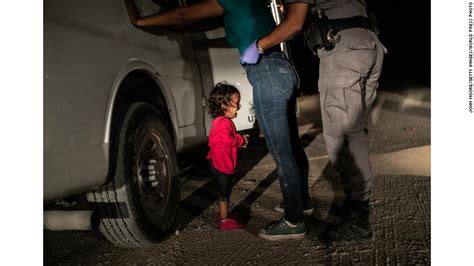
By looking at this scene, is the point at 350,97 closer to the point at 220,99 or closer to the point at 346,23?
the point at 346,23

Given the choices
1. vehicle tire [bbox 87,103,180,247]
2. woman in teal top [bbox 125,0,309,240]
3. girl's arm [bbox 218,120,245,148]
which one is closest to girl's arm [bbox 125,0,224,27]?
woman in teal top [bbox 125,0,309,240]

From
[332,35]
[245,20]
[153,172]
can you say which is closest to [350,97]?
[332,35]

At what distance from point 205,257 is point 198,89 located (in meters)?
1.44

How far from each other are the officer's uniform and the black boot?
61 millimetres

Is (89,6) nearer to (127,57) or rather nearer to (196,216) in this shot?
(127,57)

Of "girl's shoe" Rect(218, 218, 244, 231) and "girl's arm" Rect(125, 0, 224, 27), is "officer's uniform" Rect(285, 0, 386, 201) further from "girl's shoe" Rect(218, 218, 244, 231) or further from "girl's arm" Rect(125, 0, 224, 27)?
"girl's shoe" Rect(218, 218, 244, 231)

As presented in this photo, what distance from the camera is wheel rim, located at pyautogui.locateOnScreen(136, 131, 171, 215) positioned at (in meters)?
2.79

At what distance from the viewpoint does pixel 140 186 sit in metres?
2.74

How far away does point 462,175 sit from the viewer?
1976 millimetres

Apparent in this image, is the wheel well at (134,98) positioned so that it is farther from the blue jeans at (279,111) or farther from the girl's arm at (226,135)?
the blue jeans at (279,111)

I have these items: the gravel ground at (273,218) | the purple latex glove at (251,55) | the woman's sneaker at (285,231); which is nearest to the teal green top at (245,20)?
the purple latex glove at (251,55)

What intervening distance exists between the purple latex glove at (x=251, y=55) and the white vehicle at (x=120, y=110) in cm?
67
